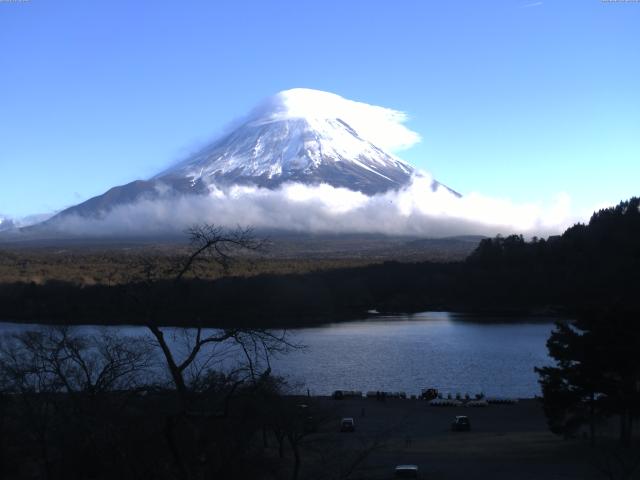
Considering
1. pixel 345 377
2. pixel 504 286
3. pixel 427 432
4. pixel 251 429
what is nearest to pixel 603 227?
pixel 504 286

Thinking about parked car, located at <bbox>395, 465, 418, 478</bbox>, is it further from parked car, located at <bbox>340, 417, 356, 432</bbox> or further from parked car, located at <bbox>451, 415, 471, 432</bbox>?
parked car, located at <bbox>451, 415, 471, 432</bbox>

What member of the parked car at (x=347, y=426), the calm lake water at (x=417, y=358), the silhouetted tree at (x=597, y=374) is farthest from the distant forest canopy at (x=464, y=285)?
the silhouetted tree at (x=597, y=374)

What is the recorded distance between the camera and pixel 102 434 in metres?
4.38

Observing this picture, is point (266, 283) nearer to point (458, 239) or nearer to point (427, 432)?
point (427, 432)

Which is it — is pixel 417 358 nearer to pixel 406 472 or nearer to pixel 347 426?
pixel 347 426

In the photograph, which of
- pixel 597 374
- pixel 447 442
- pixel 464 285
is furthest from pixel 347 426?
pixel 464 285

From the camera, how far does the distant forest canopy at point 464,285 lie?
37.3m

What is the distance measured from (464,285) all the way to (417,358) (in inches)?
978

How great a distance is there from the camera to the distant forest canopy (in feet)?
A: 123

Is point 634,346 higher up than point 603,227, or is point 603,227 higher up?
point 603,227

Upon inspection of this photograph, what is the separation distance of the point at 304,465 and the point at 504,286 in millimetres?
40265

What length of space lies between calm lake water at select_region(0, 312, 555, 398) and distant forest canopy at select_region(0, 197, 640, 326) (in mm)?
4529

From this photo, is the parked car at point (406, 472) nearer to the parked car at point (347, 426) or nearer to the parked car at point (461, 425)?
the parked car at point (347, 426)

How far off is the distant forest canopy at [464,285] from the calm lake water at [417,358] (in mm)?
4529
